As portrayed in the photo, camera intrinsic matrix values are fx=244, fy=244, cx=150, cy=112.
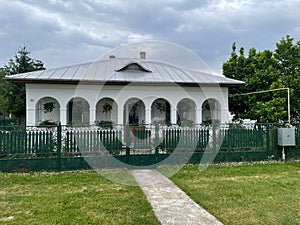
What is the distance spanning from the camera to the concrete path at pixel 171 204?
3.93 m

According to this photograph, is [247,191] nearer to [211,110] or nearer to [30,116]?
[211,110]

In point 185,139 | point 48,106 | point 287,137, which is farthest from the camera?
point 48,106

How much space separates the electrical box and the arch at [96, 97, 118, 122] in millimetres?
7523

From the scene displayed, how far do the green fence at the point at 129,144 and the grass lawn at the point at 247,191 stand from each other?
71 cm

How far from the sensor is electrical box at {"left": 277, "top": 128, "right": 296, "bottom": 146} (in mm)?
8578

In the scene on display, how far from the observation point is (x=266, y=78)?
607 inches

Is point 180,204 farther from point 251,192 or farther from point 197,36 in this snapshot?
point 197,36

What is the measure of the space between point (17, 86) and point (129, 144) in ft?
51.9

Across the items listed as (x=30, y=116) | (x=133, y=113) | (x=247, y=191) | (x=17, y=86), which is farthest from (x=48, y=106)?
(x=247, y=191)

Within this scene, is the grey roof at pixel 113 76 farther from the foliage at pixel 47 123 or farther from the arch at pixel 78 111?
the foliage at pixel 47 123

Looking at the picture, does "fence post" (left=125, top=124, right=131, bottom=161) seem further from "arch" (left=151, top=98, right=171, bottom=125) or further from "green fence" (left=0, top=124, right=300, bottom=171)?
"arch" (left=151, top=98, right=171, bottom=125)

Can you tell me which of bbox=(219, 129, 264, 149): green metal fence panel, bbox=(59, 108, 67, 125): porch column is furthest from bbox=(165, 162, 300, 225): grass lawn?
bbox=(59, 108, 67, 125): porch column

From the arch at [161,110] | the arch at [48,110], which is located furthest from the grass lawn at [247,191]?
the arch at [48,110]

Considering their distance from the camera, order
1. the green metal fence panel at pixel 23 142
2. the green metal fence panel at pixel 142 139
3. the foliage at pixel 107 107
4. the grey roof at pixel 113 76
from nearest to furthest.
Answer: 1. the green metal fence panel at pixel 23 142
2. the green metal fence panel at pixel 142 139
3. the grey roof at pixel 113 76
4. the foliage at pixel 107 107
